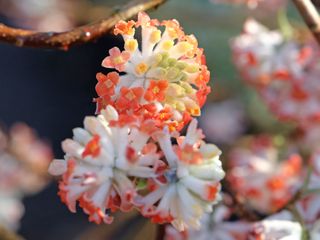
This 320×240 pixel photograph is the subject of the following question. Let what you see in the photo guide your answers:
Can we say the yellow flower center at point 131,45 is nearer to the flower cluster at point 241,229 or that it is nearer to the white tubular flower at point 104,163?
the white tubular flower at point 104,163

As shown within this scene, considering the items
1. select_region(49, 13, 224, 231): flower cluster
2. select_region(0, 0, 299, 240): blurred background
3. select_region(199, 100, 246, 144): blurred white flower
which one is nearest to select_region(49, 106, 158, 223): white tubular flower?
select_region(49, 13, 224, 231): flower cluster

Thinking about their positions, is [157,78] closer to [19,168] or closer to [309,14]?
[309,14]

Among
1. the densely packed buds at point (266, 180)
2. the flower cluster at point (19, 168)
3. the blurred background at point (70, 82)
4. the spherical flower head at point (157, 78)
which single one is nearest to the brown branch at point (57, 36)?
the spherical flower head at point (157, 78)

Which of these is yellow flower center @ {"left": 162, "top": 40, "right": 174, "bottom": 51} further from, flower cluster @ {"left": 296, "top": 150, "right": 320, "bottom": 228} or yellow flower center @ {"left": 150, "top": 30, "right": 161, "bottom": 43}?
flower cluster @ {"left": 296, "top": 150, "right": 320, "bottom": 228}

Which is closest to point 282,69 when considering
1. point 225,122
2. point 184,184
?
point 184,184

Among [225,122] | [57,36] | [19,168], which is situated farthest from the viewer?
[225,122]
